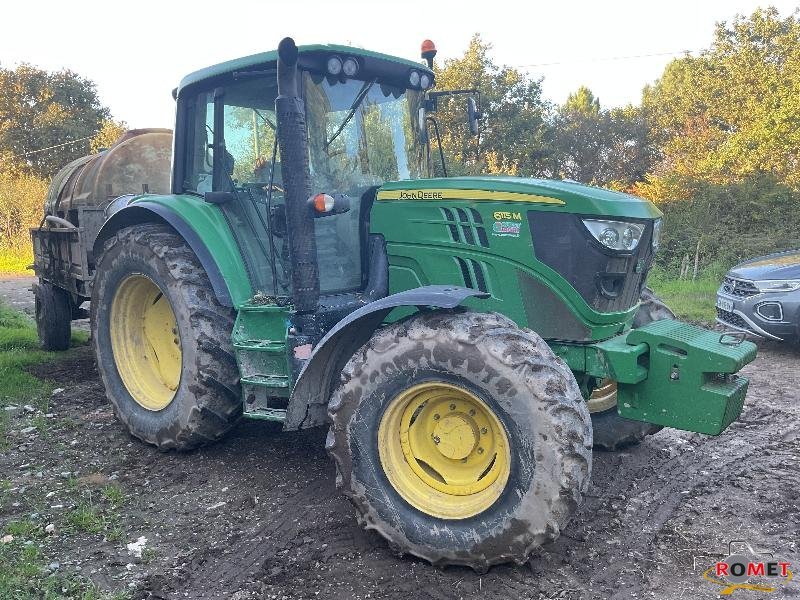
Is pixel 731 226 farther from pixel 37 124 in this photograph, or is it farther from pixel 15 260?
pixel 37 124

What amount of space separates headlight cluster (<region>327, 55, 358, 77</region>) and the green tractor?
17mm

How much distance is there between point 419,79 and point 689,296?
9023 millimetres

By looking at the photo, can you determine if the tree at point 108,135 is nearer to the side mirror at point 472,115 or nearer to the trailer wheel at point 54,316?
the trailer wheel at point 54,316

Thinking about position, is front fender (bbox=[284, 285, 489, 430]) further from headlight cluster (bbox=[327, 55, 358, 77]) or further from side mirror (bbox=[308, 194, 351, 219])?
headlight cluster (bbox=[327, 55, 358, 77])

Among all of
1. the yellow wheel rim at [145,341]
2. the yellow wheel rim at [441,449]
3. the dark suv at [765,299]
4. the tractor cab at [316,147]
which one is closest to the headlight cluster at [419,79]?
the tractor cab at [316,147]

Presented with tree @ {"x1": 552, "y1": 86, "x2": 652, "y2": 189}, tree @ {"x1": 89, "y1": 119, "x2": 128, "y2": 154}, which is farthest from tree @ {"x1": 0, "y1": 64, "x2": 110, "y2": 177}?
tree @ {"x1": 552, "y1": 86, "x2": 652, "y2": 189}

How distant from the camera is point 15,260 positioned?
2058 centimetres

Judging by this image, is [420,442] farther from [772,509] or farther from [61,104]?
[61,104]

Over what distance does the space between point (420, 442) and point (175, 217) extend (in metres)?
2.28

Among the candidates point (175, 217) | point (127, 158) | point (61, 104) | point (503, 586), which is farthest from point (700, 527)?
point (61, 104)

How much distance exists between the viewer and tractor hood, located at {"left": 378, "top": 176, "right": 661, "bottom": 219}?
3666 mm

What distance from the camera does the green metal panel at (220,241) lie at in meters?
4.30

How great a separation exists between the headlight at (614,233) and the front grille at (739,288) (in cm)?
501

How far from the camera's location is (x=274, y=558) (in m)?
3.37
